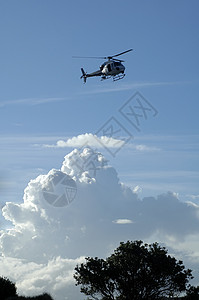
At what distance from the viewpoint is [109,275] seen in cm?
6012

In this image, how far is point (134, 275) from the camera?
60.1m

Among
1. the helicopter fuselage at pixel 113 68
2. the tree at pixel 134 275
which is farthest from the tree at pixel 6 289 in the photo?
the helicopter fuselage at pixel 113 68

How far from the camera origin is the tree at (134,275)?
59.7 metres

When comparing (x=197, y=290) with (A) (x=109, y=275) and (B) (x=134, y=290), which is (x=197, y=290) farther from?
(A) (x=109, y=275)

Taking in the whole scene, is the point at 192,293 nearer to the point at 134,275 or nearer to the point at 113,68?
the point at 134,275

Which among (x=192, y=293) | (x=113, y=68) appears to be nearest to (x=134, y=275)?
(x=192, y=293)

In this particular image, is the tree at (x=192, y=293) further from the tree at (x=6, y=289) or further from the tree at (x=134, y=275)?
the tree at (x=6, y=289)

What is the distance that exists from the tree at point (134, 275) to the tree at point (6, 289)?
37.0ft

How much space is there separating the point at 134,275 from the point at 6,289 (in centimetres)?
1860

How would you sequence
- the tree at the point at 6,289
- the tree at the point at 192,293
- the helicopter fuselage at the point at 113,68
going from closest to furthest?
1. the tree at the point at 6,289
2. the tree at the point at 192,293
3. the helicopter fuselage at the point at 113,68

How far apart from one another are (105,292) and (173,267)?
10793 millimetres

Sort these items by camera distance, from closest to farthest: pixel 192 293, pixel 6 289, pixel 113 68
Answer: pixel 6 289
pixel 192 293
pixel 113 68

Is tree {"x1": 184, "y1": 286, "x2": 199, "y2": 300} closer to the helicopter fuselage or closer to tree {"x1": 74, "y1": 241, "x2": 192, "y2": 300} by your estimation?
tree {"x1": 74, "y1": 241, "x2": 192, "y2": 300}

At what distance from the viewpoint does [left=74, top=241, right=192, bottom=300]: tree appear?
5969 centimetres
